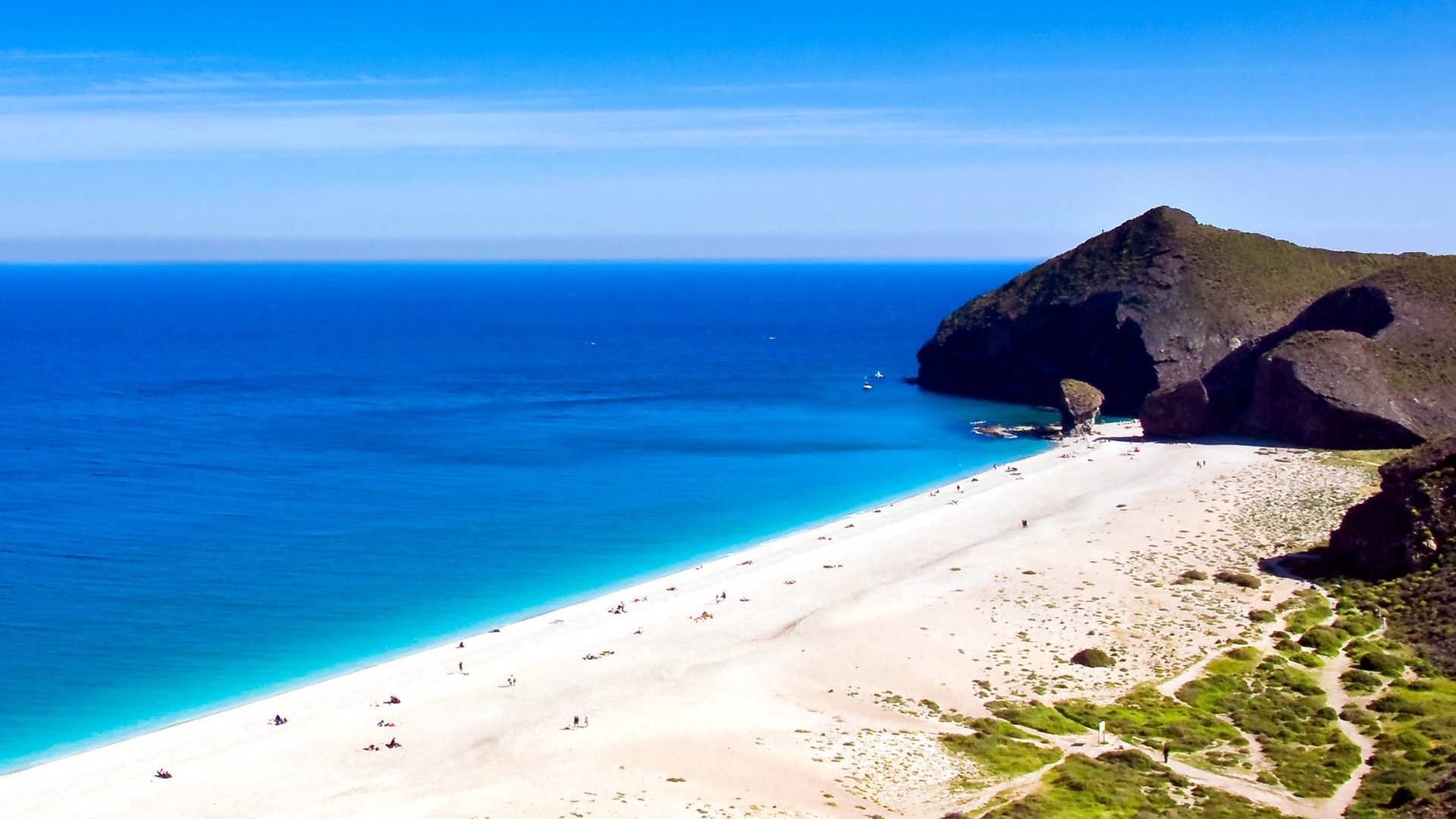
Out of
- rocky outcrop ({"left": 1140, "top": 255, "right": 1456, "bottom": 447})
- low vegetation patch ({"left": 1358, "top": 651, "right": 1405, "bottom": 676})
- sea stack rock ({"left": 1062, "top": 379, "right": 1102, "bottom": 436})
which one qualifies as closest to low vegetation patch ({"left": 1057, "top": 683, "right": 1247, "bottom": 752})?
low vegetation patch ({"left": 1358, "top": 651, "right": 1405, "bottom": 676})

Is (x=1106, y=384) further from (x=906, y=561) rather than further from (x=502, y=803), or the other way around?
(x=502, y=803)

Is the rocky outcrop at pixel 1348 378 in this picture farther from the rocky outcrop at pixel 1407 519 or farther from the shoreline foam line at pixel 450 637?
the rocky outcrop at pixel 1407 519

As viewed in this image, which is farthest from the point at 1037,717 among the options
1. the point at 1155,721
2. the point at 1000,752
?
the point at 1155,721

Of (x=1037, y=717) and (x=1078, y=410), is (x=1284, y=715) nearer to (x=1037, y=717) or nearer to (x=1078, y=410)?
(x=1037, y=717)

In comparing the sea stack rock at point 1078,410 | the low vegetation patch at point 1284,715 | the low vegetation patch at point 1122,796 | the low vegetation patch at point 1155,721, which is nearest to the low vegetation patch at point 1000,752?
the low vegetation patch at point 1122,796

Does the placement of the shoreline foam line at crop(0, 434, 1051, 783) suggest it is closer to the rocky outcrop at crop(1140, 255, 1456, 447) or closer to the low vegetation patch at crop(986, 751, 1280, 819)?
the low vegetation patch at crop(986, 751, 1280, 819)

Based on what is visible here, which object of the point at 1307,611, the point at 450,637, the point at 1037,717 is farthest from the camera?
the point at 450,637

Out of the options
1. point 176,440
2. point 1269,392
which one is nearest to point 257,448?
point 176,440
